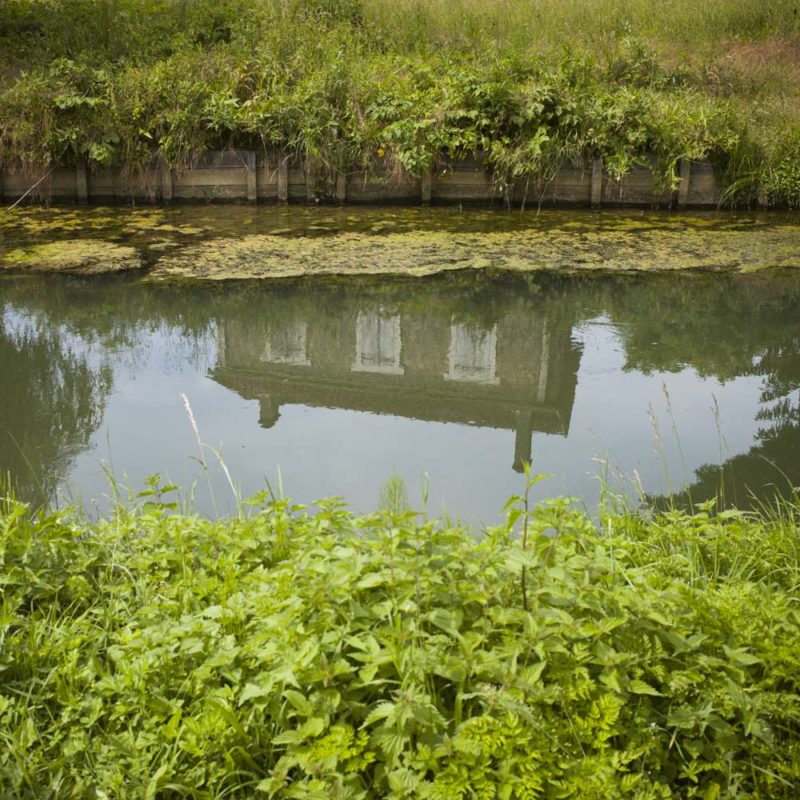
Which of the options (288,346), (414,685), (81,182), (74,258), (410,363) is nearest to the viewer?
(414,685)

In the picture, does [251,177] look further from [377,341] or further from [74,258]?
[377,341]

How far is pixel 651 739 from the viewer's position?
79.5 inches

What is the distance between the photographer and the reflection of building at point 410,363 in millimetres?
5645

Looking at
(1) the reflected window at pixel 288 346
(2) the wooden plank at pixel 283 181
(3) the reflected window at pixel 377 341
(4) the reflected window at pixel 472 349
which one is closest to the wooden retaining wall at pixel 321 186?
(2) the wooden plank at pixel 283 181

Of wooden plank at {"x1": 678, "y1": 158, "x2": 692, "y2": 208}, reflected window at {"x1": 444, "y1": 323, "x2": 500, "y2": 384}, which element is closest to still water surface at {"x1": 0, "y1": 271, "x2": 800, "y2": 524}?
reflected window at {"x1": 444, "y1": 323, "x2": 500, "y2": 384}

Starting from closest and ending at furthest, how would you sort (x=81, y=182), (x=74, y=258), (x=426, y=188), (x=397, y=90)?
(x=74, y=258), (x=426, y=188), (x=81, y=182), (x=397, y=90)

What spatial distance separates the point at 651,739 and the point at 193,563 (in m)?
1.51

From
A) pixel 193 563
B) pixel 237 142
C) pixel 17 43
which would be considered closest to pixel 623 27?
pixel 237 142

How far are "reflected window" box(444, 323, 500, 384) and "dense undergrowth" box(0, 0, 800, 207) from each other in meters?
4.80

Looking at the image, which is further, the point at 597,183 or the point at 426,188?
the point at 426,188

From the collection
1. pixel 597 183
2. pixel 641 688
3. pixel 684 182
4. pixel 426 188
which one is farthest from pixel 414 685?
pixel 684 182

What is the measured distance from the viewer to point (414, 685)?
6.43ft

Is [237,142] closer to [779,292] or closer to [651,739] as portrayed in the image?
[779,292]

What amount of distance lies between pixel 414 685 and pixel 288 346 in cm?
505
